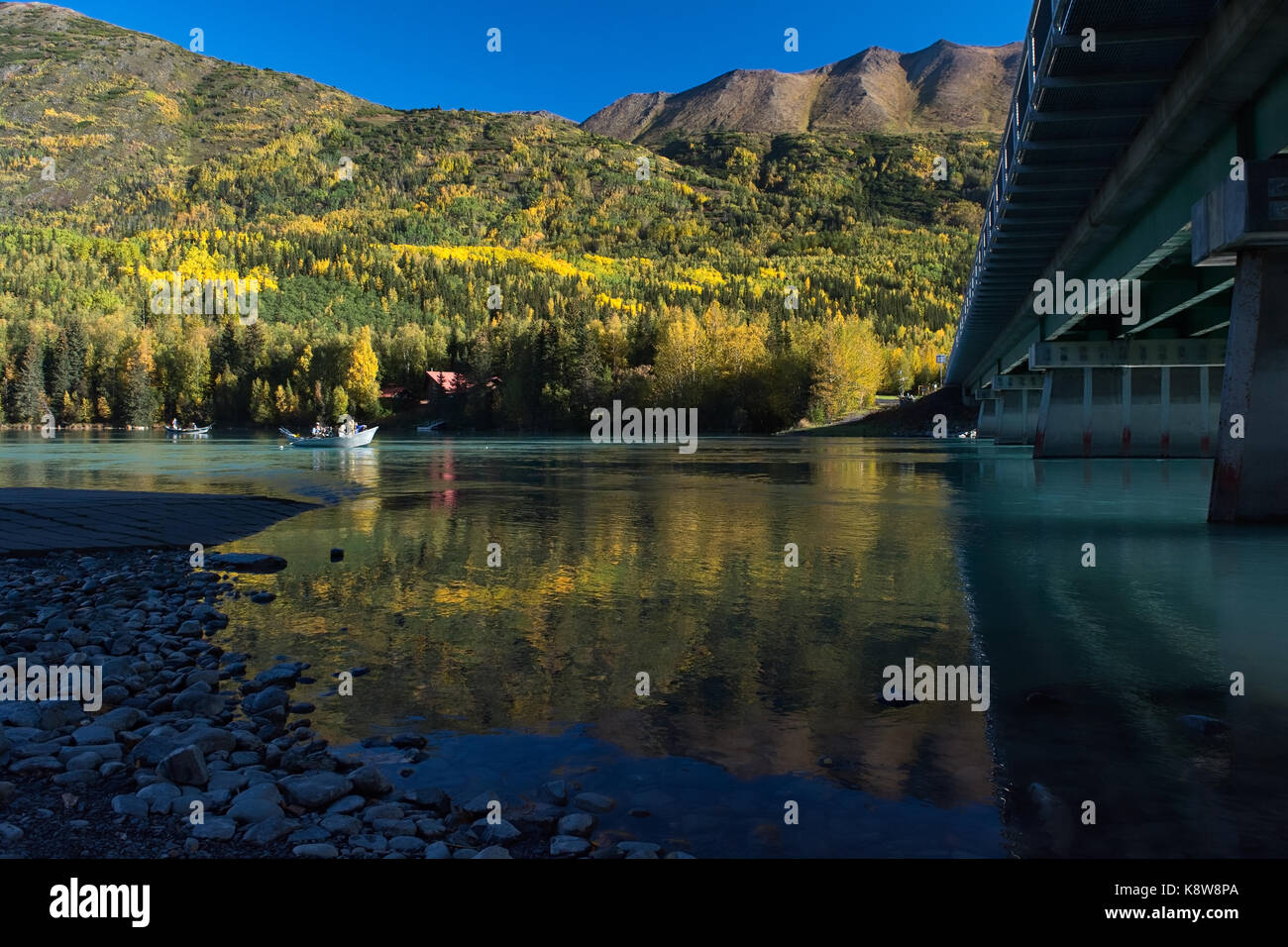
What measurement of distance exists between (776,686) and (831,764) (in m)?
1.93

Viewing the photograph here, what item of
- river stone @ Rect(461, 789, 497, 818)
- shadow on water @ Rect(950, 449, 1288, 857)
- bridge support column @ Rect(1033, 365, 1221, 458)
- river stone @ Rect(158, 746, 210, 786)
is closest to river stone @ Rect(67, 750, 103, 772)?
river stone @ Rect(158, 746, 210, 786)

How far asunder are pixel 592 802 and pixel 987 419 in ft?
356

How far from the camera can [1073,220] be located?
2938cm

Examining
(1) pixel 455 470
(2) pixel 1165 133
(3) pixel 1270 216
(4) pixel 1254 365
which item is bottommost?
(1) pixel 455 470

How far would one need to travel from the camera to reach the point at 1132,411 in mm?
49094

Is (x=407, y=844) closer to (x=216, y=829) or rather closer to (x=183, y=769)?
(x=216, y=829)
